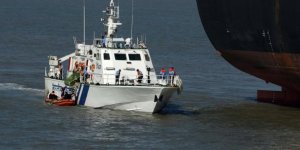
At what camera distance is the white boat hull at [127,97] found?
136ft

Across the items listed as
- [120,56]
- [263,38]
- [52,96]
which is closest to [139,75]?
[120,56]

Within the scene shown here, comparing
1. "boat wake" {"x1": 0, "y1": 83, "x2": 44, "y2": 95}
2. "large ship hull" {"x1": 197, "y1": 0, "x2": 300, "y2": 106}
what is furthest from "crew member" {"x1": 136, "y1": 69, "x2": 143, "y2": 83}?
"boat wake" {"x1": 0, "y1": 83, "x2": 44, "y2": 95}

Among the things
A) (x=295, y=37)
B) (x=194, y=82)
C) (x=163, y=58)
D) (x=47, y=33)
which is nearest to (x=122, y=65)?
(x=295, y=37)

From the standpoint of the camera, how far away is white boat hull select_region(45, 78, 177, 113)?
136 ft

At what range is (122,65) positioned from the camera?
43312 millimetres

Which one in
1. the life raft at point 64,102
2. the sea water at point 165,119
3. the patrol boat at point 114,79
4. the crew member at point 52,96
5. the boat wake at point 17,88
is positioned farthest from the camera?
the boat wake at point 17,88

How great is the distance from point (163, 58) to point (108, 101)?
26104 millimetres

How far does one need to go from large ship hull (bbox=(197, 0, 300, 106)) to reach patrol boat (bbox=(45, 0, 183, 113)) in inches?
231

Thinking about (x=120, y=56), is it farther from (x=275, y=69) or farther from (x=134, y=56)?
(x=275, y=69)

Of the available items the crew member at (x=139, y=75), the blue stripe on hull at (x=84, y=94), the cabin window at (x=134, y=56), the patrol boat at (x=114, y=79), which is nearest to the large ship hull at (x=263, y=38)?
the patrol boat at (x=114, y=79)

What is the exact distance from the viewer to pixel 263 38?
4719 cm

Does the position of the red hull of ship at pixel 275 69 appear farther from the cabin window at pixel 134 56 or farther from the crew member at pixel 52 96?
the crew member at pixel 52 96

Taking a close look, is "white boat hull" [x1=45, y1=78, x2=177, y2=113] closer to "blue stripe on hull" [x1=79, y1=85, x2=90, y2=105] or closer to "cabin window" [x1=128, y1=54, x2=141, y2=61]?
"blue stripe on hull" [x1=79, y1=85, x2=90, y2=105]

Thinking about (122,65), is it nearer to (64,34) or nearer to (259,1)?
(259,1)
